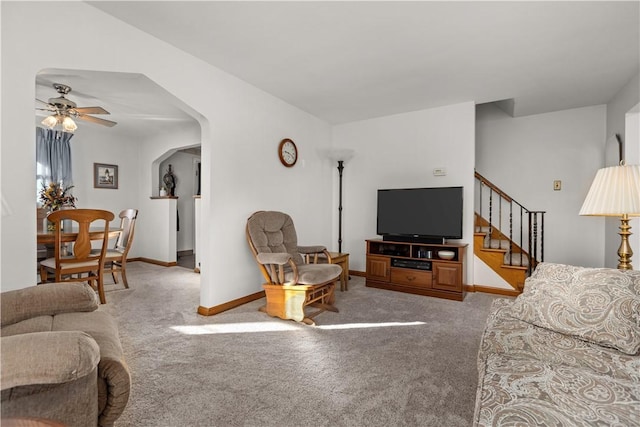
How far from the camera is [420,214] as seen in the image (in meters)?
4.10

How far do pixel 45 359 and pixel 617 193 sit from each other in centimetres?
273

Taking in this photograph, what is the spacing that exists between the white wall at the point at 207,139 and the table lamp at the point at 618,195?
118 inches

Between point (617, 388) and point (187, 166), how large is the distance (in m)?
7.46

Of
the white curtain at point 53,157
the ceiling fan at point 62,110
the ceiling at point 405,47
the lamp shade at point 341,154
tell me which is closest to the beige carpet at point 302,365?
the ceiling fan at point 62,110

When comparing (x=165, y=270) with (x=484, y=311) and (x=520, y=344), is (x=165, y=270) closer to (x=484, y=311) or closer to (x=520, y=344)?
(x=484, y=311)

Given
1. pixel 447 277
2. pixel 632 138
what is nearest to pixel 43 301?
pixel 447 277

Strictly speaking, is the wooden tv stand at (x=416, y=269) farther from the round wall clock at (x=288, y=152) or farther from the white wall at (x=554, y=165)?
the round wall clock at (x=288, y=152)

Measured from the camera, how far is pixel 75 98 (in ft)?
12.7

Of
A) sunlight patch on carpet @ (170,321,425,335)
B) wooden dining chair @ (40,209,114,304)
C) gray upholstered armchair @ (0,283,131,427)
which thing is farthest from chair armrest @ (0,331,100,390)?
wooden dining chair @ (40,209,114,304)

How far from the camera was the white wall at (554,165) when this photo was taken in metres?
4.32

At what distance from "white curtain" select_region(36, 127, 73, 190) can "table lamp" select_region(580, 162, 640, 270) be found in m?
6.72

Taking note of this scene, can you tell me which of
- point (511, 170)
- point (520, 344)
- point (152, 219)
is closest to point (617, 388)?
point (520, 344)

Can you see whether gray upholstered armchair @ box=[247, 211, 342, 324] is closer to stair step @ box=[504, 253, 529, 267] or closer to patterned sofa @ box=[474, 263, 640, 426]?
patterned sofa @ box=[474, 263, 640, 426]

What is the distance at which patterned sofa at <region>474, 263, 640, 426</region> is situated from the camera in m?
0.95
